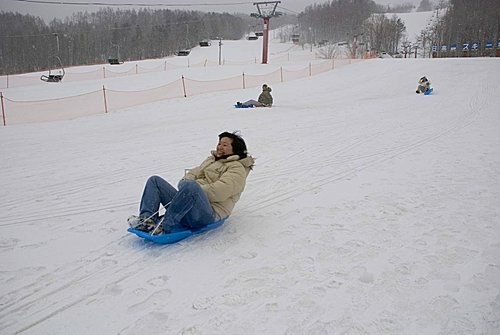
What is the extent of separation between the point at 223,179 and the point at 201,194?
0.30 meters

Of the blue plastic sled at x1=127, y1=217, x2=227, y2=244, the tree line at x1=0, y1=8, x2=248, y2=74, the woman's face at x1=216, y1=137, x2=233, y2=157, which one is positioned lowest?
the blue plastic sled at x1=127, y1=217, x2=227, y2=244

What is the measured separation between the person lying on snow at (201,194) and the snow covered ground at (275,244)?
0.82 feet

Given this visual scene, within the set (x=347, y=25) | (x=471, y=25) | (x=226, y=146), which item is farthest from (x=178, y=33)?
(x=226, y=146)

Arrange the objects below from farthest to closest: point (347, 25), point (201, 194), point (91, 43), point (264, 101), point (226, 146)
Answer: point (347, 25) → point (91, 43) → point (264, 101) → point (226, 146) → point (201, 194)

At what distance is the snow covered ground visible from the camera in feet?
8.84

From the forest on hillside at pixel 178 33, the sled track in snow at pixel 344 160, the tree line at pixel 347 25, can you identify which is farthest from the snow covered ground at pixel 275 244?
the tree line at pixel 347 25

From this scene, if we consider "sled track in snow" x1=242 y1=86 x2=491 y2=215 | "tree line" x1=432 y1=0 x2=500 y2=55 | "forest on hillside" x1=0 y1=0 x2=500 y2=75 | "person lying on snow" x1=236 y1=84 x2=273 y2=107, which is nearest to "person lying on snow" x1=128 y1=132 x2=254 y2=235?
"sled track in snow" x1=242 y1=86 x2=491 y2=215

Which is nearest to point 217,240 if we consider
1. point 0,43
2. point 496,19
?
point 496,19

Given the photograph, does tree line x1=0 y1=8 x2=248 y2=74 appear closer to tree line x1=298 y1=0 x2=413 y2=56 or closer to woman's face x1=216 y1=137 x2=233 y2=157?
tree line x1=298 y1=0 x2=413 y2=56

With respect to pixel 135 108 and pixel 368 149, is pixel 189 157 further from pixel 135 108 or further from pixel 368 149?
pixel 135 108

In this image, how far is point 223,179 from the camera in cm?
375

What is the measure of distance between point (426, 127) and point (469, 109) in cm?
422

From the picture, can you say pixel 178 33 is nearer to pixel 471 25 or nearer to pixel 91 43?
pixel 91 43

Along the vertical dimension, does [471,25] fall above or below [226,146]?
above
